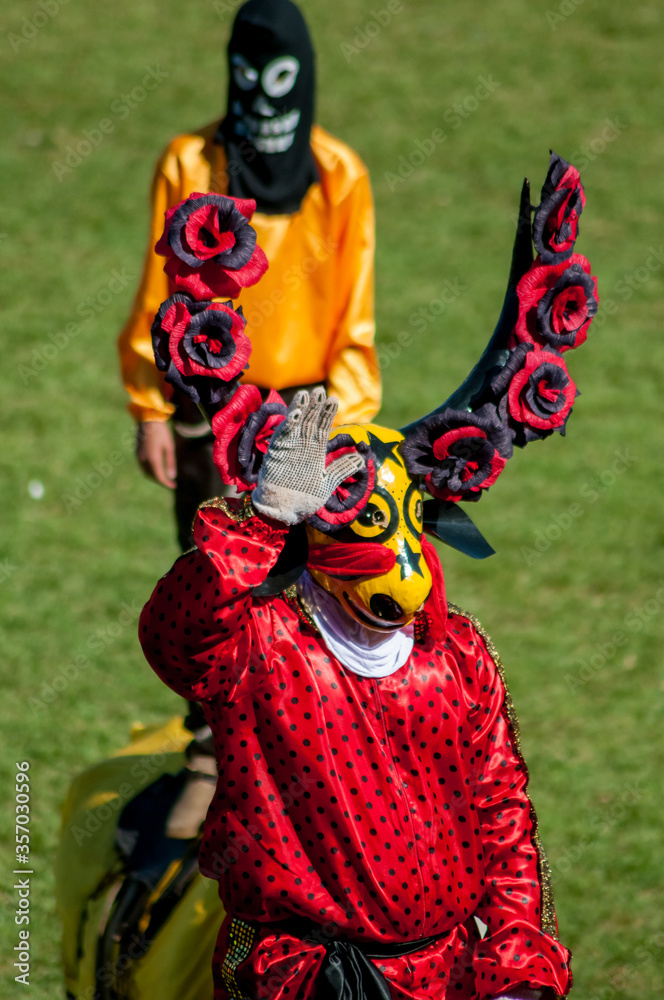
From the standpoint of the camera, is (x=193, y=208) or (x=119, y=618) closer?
(x=193, y=208)

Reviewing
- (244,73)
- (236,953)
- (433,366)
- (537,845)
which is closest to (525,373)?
(537,845)

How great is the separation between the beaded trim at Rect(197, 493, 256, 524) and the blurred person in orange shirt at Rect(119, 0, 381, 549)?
4.62ft

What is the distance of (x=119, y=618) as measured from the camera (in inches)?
227

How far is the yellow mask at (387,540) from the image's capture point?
8.18 ft

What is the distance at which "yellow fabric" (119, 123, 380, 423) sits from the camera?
3.84 metres

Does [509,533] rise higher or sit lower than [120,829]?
lower

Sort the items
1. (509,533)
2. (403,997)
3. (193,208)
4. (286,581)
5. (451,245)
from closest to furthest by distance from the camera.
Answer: (193,208), (286,581), (403,997), (509,533), (451,245)

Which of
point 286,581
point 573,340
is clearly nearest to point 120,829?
point 286,581

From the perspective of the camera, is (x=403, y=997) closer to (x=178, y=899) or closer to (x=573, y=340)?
(x=178, y=899)

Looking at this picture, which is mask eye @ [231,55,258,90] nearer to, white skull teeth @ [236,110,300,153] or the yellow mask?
white skull teeth @ [236,110,300,153]

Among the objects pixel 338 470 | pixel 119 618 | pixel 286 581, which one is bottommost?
pixel 119 618

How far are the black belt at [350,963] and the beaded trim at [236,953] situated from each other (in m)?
0.08

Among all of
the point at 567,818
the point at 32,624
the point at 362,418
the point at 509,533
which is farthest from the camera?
the point at 509,533

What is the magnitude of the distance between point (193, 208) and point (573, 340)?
0.83 m
